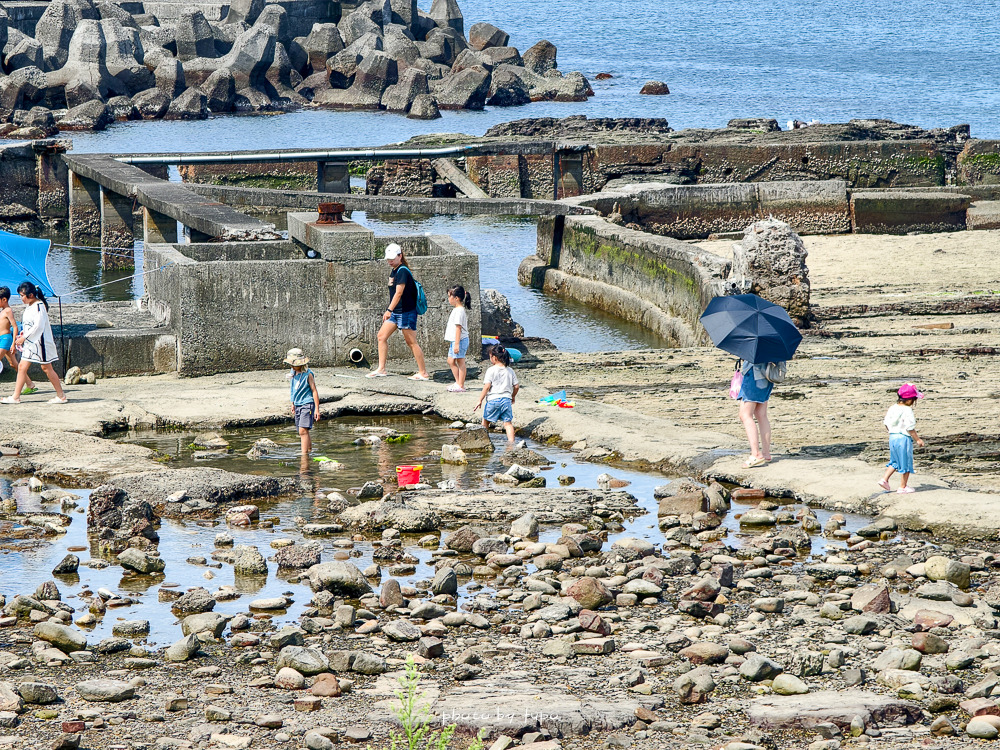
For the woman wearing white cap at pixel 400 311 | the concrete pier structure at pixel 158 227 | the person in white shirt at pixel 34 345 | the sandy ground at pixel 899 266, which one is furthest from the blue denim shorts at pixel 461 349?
the concrete pier structure at pixel 158 227

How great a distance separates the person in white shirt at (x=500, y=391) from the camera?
405 inches

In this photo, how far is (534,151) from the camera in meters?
26.0

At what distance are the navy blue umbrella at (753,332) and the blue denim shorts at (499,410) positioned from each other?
186 centimetres

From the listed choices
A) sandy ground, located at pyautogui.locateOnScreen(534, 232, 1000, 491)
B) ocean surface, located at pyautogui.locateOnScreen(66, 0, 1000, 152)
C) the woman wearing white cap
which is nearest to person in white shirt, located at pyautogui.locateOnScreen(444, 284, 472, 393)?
the woman wearing white cap

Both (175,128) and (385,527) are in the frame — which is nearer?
(385,527)

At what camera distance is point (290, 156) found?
78.0 ft

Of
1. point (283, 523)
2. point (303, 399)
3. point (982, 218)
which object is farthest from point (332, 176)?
point (283, 523)

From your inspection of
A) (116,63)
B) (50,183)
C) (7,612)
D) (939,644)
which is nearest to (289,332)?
(7,612)

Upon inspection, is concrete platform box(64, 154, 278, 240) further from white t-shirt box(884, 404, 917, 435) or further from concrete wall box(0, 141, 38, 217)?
white t-shirt box(884, 404, 917, 435)

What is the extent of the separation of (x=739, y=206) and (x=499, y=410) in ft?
44.9

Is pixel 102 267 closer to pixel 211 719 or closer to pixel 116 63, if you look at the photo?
pixel 211 719

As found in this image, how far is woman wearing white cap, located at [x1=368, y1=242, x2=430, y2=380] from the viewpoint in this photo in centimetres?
1212

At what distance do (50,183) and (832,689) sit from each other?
20.7 metres

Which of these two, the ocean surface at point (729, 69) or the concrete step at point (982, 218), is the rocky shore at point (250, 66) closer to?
the ocean surface at point (729, 69)
